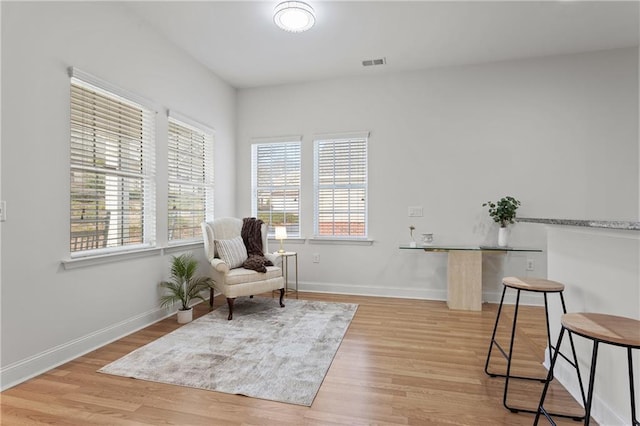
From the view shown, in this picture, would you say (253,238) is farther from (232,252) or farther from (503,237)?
(503,237)

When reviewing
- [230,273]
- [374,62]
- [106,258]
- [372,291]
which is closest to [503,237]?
[372,291]

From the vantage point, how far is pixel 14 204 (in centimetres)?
212

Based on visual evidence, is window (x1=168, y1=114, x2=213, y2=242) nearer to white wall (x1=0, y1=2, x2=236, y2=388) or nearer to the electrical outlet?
white wall (x1=0, y1=2, x2=236, y2=388)

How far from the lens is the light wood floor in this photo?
5.80 feet

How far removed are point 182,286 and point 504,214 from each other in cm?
380

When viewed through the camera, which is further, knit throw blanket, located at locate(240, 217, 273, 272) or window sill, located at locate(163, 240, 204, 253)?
knit throw blanket, located at locate(240, 217, 273, 272)

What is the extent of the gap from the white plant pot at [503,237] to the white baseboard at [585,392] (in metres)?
1.68

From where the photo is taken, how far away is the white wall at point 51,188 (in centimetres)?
211

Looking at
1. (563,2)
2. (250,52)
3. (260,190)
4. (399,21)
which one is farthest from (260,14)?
(563,2)

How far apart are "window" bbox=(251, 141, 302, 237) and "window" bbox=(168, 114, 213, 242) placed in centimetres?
76

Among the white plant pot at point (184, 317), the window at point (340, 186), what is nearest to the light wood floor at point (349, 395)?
the white plant pot at point (184, 317)

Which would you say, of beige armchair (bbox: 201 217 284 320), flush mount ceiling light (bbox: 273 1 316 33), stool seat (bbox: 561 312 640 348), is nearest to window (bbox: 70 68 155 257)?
beige armchair (bbox: 201 217 284 320)

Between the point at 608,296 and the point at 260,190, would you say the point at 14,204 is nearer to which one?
the point at 260,190

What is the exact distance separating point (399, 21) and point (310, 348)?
10.5ft
